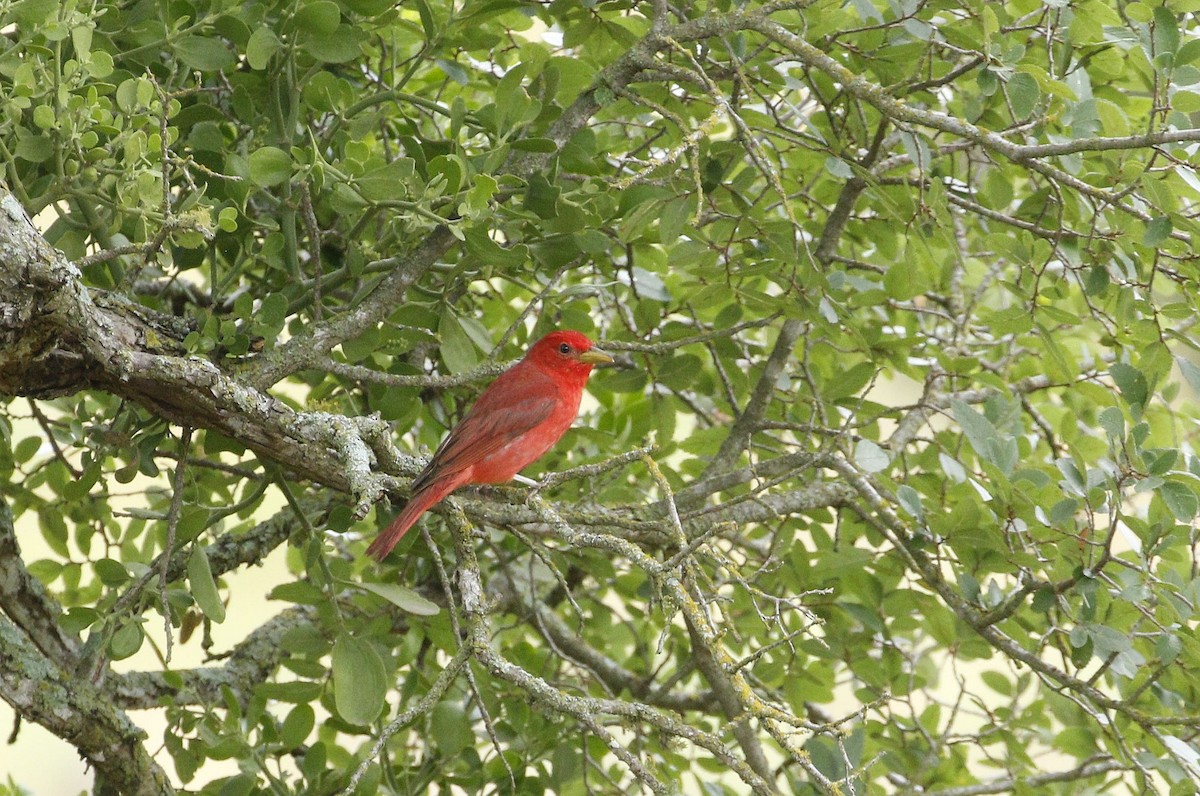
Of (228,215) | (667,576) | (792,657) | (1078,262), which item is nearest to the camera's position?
(667,576)

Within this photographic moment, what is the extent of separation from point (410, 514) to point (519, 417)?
737mm

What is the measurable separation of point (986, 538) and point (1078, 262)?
2.57 feet

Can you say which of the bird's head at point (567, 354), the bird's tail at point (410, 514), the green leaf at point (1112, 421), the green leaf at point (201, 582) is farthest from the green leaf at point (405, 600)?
the green leaf at point (1112, 421)

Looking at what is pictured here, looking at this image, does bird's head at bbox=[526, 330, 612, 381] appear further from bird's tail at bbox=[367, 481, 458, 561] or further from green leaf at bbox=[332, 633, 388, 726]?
green leaf at bbox=[332, 633, 388, 726]

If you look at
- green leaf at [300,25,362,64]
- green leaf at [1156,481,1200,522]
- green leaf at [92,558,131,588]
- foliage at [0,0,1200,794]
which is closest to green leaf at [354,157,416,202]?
foliage at [0,0,1200,794]

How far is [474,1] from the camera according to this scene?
2941 millimetres

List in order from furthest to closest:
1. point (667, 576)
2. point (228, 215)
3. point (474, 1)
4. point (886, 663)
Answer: point (886, 663) < point (474, 1) < point (228, 215) < point (667, 576)

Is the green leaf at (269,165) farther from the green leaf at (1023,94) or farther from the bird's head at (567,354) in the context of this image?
the green leaf at (1023,94)

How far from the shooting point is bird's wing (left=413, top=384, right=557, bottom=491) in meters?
3.26

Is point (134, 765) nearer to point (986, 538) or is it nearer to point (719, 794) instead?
point (719, 794)

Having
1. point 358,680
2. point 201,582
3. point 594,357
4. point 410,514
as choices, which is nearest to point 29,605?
point 201,582

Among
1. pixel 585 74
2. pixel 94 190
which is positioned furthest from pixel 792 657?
pixel 94 190

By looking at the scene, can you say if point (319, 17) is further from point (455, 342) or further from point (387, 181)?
point (455, 342)

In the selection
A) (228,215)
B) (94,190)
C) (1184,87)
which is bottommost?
(1184,87)
